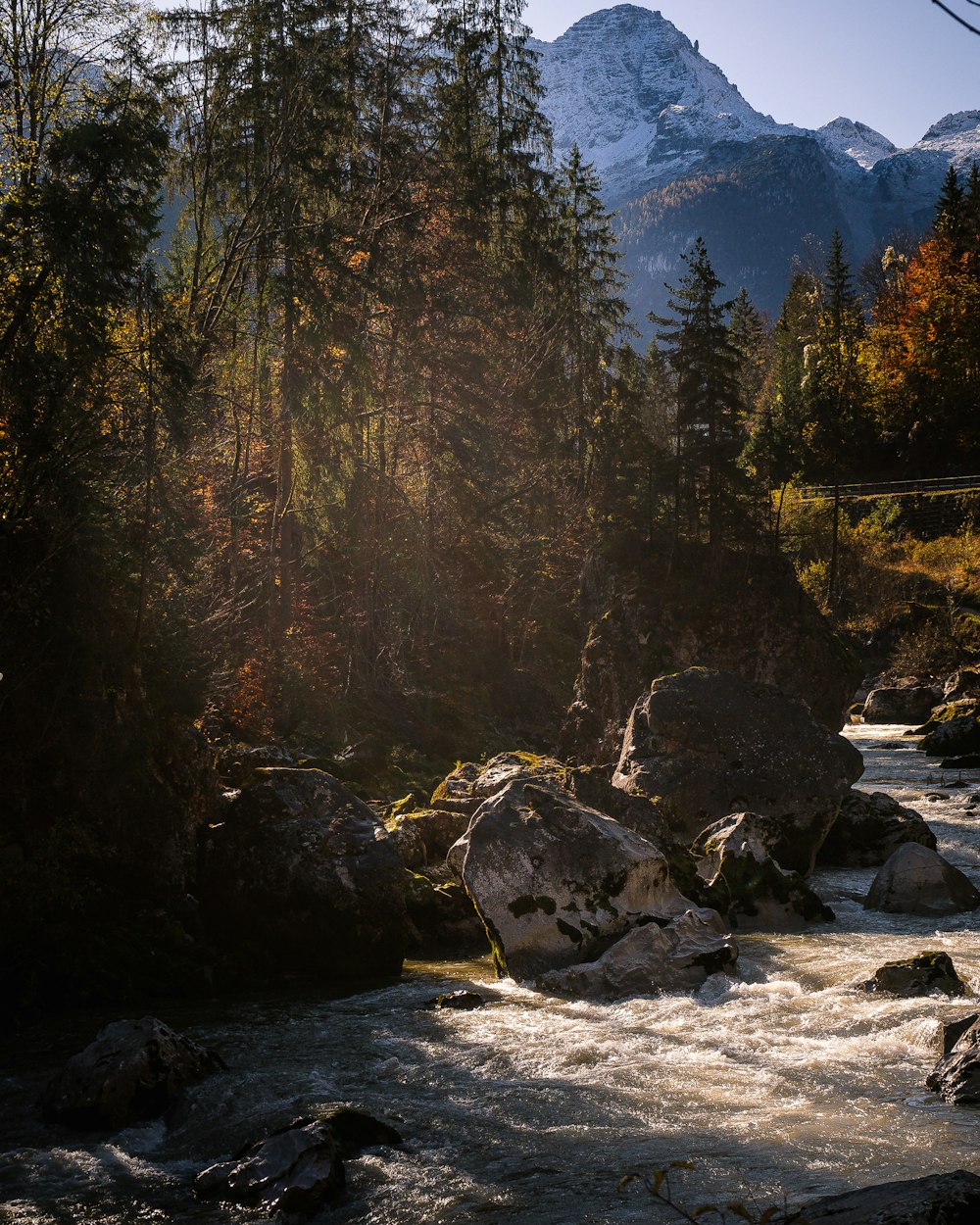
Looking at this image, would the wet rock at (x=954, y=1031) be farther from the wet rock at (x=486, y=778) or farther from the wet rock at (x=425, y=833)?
the wet rock at (x=425, y=833)

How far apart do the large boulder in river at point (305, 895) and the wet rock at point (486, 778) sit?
2218 millimetres

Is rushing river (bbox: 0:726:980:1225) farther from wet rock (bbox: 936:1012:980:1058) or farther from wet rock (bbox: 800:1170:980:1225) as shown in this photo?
wet rock (bbox: 800:1170:980:1225)

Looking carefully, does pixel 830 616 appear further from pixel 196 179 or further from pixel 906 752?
pixel 196 179

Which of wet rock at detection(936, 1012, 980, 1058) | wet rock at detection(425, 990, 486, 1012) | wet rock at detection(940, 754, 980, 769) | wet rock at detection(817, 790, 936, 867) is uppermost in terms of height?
wet rock at detection(936, 1012, 980, 1058)

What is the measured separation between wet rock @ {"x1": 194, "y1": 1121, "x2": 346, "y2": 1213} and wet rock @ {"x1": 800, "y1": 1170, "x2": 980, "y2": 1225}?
2.55m

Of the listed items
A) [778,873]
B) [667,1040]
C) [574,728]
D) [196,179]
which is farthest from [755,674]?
[667,1040]

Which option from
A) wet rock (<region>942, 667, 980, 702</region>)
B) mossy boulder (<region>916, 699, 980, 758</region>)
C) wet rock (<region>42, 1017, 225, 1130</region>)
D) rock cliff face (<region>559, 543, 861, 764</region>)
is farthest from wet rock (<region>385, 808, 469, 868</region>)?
wet rock (<region>942, 667, 980, 702</region>)

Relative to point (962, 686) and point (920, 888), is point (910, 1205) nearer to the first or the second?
point (920, 888)

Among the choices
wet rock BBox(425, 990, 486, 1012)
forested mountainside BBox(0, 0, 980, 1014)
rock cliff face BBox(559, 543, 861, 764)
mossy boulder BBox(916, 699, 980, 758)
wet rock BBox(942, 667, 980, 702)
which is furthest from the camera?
wet rock BBox(942, 667, 980, 702)

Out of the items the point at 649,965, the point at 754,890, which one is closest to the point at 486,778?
the point at 754,890

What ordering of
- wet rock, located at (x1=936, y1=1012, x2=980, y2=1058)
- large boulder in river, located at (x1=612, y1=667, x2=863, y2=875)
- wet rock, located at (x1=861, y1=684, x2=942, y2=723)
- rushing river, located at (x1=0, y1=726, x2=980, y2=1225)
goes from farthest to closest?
wet rock, located at (x1=861, y1=684, x2=942, y2=723), large boulder in river, located at (x1=612, y1=667, x2=863, y2=875), wet rock, located at (x1=936, y1=1012, x2=980, y2=1058), rushing river, located at (x1=0, y1=726, x2=980, y2=1225)

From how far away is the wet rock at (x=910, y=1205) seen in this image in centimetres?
442

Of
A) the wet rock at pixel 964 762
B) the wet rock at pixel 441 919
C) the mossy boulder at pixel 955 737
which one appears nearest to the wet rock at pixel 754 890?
the wet rock at pixel 441 919

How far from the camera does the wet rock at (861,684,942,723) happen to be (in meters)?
35.9
